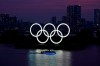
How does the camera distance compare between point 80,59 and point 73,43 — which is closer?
point 80,59

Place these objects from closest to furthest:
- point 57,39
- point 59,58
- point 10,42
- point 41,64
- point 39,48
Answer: point 41,64 → point 59,58 → point 39,48 → point 57,39 → point 10,42

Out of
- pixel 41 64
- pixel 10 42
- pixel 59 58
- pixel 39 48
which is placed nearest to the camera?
pixel 41 64

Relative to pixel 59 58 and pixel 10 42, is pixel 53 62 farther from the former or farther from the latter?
pixel 10 42

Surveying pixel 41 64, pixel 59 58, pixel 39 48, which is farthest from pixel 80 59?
pixel 39 48

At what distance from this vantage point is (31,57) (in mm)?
34312

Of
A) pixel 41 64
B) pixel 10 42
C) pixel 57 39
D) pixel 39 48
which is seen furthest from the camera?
pixel 10 42

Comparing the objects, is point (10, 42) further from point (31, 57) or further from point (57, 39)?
point (31, 57)

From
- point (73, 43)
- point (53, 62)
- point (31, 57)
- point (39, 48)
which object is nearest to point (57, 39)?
point (73, 43)

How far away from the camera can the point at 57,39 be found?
152 ft

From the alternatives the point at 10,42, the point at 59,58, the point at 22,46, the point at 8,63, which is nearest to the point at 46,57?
the point at 59,58

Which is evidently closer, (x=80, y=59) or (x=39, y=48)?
(x=80, y=59)

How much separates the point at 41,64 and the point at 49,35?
571 inches

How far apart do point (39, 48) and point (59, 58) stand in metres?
8.97

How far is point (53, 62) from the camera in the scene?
3112 centimetres
